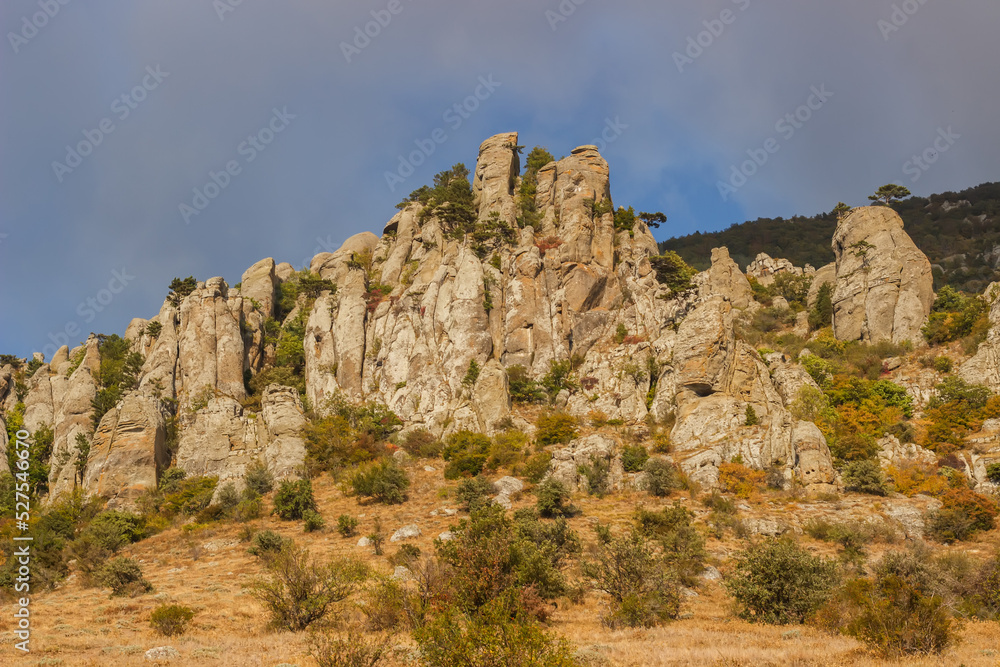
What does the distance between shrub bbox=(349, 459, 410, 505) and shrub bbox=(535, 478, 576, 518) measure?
9086 mm

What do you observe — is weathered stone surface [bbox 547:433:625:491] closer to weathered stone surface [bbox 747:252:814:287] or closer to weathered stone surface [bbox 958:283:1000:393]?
weathered stone surface [bbox 958:283:1000:393]

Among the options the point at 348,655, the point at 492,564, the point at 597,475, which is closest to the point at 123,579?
the point at 492,564

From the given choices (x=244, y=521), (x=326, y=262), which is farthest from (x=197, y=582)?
(x=326, y=262)

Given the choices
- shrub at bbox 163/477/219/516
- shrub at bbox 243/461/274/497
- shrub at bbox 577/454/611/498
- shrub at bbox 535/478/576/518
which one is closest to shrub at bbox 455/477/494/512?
shrub at bbox 535/478/576/518

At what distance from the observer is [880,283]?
167 feet

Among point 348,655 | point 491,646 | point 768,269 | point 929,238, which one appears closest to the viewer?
point 491,646

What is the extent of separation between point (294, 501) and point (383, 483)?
5060 millimetres

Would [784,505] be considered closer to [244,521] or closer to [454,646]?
[454,646]

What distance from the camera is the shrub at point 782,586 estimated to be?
1833cm

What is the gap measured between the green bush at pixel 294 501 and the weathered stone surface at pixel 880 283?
147ft

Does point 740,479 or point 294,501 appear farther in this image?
point 294,501

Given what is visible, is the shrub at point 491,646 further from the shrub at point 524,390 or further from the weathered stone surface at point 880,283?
the weathered stone surface at point 880,283

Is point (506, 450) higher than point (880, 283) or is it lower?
lower

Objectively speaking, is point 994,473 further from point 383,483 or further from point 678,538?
point 383,483
